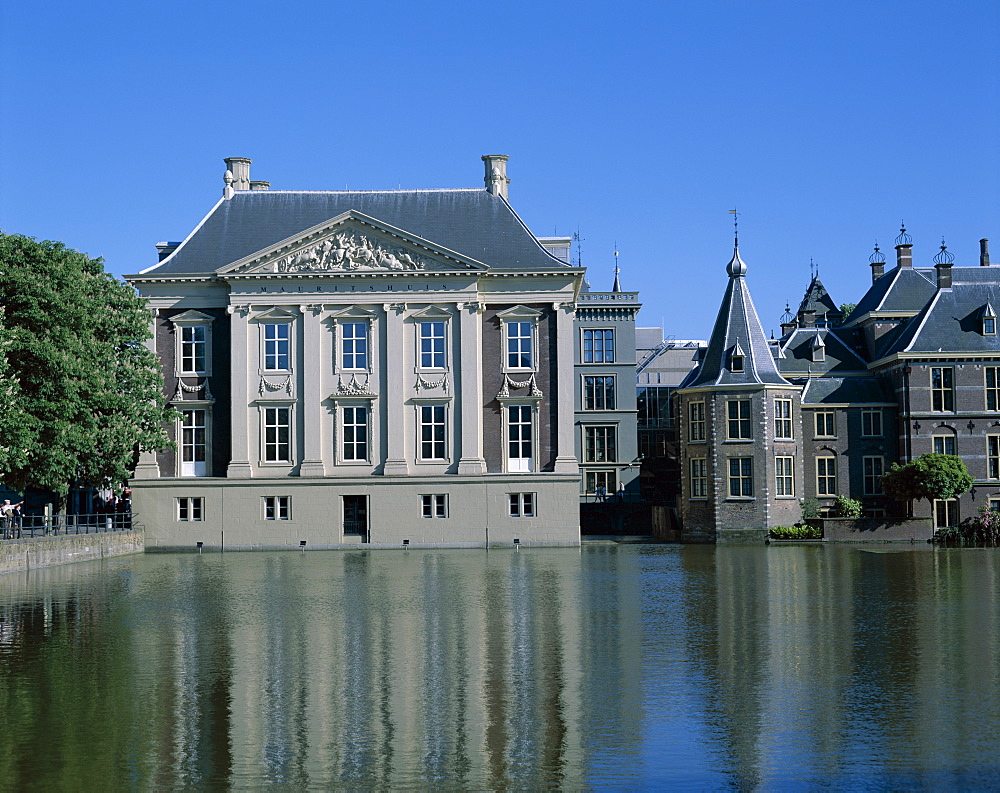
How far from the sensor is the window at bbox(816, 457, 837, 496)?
2682 inches

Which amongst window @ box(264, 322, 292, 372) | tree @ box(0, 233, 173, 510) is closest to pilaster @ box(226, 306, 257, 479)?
window @ box(264, 322, 292, 372)

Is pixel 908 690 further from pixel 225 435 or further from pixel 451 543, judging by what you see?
pixel 225 435

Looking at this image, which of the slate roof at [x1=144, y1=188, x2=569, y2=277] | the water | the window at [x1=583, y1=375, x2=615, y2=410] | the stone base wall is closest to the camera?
the water

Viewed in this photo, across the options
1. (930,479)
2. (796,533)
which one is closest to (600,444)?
(796,533)

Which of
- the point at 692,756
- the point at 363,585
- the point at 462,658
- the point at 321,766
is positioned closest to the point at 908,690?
the point at 692,756

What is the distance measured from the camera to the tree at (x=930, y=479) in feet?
201

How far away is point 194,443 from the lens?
60.4 m

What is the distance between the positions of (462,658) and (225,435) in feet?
137

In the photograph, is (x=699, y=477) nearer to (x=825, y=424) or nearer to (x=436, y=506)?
(x=825, y=424)

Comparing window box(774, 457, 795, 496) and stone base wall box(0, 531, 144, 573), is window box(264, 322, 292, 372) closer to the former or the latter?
stone base wall box(0, 531, 144, 573)

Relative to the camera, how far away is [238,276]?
194ft

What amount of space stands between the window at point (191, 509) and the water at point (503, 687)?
2404 cm

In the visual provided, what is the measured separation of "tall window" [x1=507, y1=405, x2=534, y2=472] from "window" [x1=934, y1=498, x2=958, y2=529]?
23.3 meters

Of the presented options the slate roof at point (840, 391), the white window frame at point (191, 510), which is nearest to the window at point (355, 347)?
the white window frame at point (191, 510)
